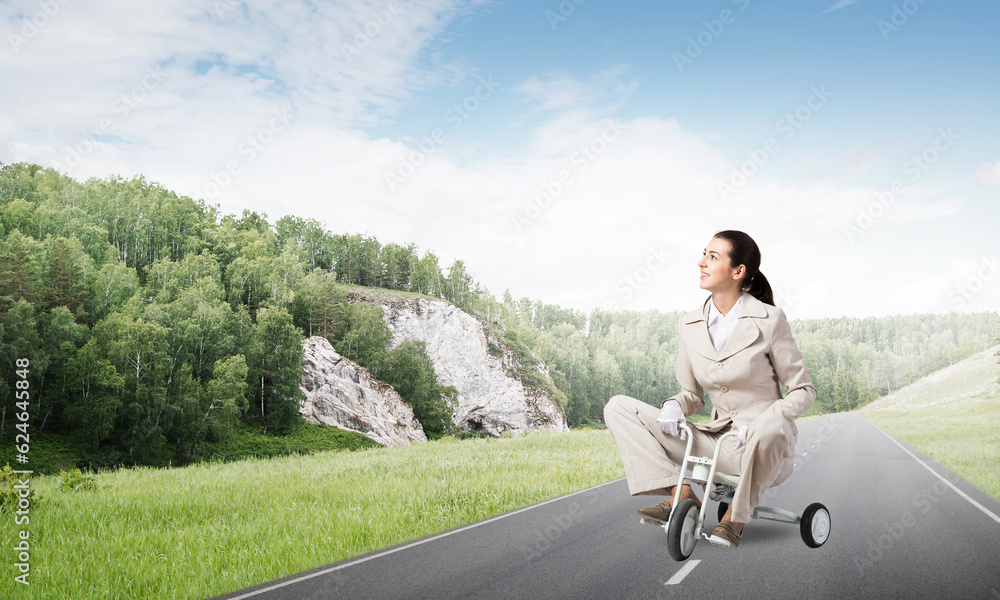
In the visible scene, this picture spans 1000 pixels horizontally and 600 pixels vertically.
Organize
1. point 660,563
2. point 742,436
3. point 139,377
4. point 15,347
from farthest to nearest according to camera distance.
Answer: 1. point 139,377
2. point 15,347
3. point 660,563
4. point 742,436

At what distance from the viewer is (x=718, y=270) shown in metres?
4.40

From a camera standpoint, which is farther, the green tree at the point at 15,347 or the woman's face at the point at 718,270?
the green tree at the point at 15,347

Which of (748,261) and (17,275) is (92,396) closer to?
(17,275)

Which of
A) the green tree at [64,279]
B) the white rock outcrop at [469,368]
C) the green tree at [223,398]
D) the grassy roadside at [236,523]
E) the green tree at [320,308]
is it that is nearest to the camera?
the grassy roadside at [236,523]

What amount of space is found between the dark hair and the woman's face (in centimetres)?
4

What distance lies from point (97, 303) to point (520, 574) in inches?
2541

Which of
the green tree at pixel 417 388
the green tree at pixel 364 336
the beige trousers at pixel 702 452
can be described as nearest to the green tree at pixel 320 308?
the green tree at pixel 364 336

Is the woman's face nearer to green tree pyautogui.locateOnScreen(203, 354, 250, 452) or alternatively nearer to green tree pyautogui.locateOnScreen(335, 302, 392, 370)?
green tree pyautogui.locateOnScreen(203, 354, 250, 452)

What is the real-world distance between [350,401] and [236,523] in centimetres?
5315

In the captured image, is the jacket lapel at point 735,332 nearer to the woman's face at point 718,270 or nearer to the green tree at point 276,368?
the woman's face at point 718,270

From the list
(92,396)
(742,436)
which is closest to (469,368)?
(92,396)

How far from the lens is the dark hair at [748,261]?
4.40 metres

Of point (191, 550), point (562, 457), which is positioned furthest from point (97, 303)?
point (191, 550)

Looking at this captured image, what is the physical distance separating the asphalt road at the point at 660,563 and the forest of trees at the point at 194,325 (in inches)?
1843
